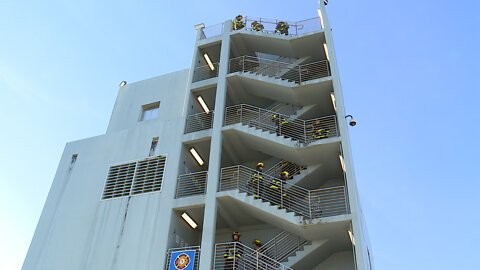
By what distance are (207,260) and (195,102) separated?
28.5ft

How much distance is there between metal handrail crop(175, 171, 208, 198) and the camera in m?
19.0

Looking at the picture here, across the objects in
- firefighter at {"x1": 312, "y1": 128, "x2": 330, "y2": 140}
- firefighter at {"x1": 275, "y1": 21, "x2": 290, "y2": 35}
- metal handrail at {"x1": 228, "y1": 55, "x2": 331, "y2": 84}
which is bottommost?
firefighter at {"x1": 312, "y1": 128, "x2": 330, "y2": 140}

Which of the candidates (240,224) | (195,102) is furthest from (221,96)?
(240,224)

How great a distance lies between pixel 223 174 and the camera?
2002 centimetres

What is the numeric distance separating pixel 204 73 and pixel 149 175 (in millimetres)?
6629

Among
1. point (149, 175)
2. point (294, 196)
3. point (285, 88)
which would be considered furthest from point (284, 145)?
point (149, 175)

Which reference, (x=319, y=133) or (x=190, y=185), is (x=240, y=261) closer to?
(x=190, y=185)

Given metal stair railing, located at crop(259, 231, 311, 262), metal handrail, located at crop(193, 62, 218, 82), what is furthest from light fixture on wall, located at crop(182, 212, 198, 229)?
metal handrail, located at crop(193, 62, 218, 82)

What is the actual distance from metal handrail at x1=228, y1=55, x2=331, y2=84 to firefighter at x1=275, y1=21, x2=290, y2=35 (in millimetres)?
1572

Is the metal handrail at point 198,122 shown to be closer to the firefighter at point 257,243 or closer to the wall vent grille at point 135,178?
the wall vent grille at point 135,178

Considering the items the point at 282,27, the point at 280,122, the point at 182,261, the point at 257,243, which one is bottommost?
the point at 182,261

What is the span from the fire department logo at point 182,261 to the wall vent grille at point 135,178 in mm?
3455

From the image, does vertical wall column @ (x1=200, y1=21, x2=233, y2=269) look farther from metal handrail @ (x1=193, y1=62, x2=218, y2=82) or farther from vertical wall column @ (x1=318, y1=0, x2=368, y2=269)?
vertical wall column @ (x1=318, y1=0, x2=368, y2=269)
